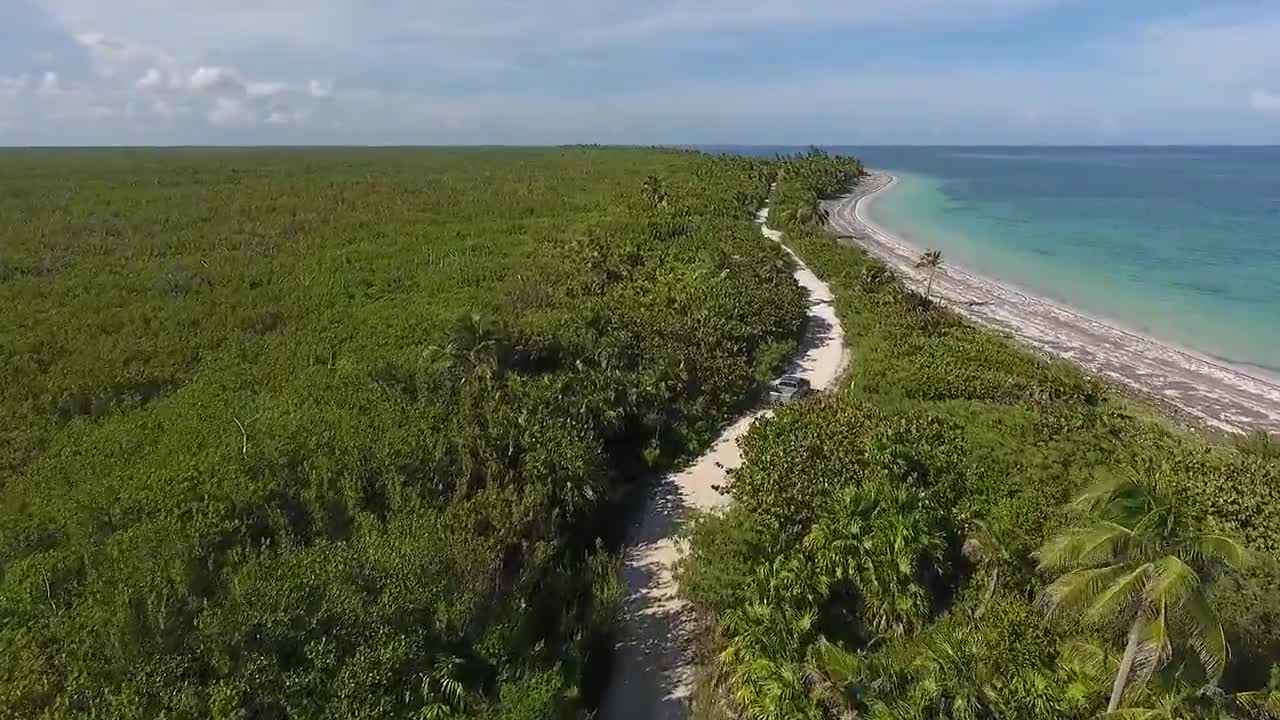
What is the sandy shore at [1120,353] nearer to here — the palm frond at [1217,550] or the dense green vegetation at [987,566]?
the dense green vegetation at [987,566]

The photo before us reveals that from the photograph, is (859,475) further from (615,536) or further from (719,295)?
(719,295)

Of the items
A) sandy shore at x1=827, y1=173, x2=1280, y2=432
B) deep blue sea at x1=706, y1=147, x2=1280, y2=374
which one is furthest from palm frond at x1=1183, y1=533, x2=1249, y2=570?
deep blue sea at x1=706, y1=147, x2=1280, y2=374

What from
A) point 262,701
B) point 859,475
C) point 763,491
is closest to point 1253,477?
point 859,475

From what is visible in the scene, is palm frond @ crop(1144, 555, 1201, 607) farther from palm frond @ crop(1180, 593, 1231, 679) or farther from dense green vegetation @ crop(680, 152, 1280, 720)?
palm frond @ crop(1180, 593, 1231, 679)

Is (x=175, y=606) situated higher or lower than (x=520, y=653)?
higher

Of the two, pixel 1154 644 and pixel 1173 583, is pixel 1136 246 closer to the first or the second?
pixel 1154 644

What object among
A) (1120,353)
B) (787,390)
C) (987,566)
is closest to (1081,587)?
(987,566)
